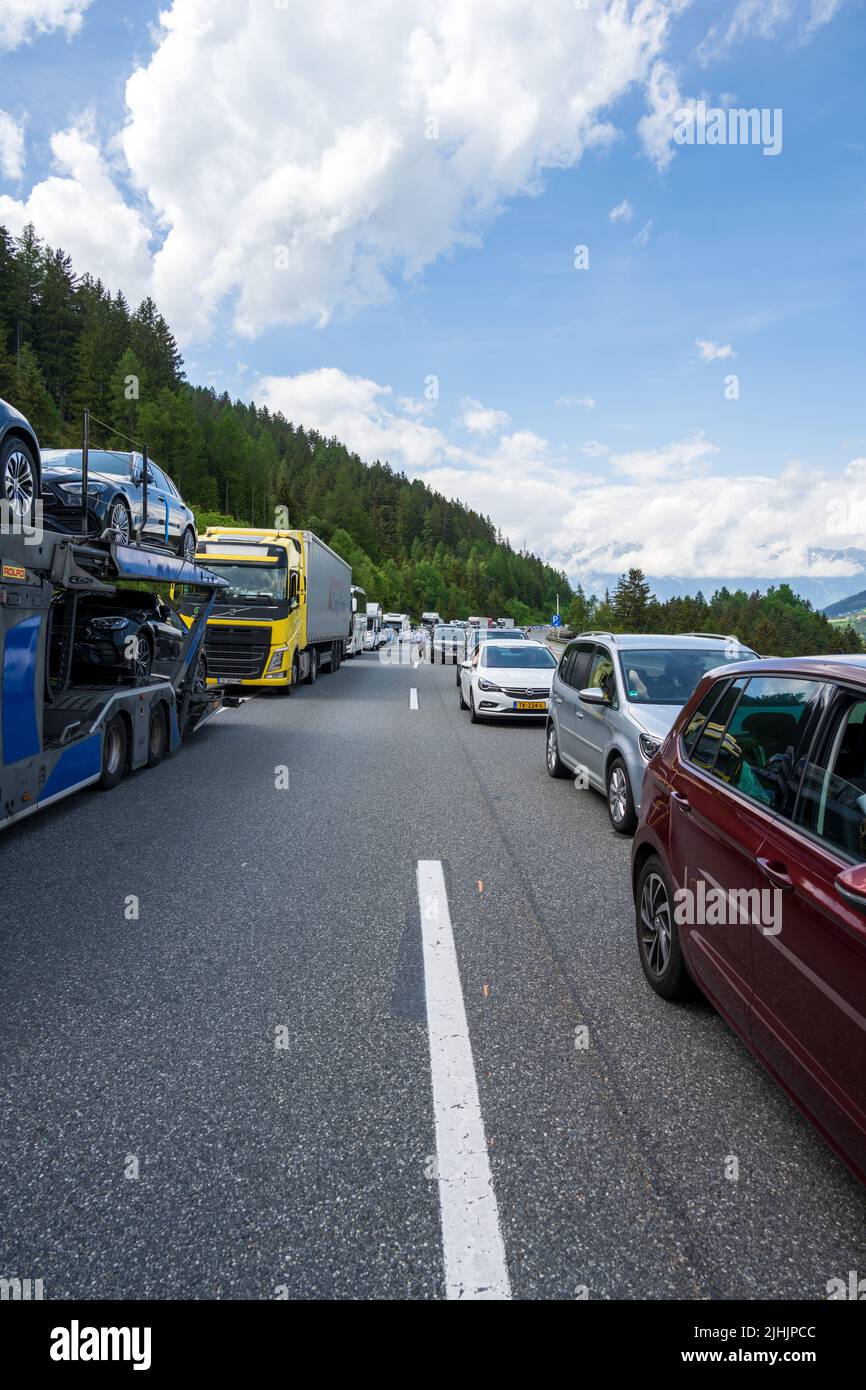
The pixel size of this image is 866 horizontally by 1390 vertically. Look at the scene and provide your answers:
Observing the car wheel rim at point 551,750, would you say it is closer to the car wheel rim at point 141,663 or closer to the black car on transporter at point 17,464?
the car wheel rim at point 141,663

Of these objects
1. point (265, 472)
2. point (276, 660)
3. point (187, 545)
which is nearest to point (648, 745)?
point (187, 545)

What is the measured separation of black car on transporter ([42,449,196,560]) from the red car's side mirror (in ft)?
22.2

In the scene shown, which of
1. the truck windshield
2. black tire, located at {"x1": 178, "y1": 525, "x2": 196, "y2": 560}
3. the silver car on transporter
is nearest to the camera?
the silver car on transporter

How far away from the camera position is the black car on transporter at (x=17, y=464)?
5.89m

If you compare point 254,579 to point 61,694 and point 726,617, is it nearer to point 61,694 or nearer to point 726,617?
point 61,694

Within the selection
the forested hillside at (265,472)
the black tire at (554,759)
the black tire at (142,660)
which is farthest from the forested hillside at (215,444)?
the black tire at (554,759)

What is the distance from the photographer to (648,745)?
267 inches

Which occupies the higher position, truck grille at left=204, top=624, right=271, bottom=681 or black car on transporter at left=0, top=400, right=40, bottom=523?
black car on transporter at left=0, top=400, right=40, bottom=523

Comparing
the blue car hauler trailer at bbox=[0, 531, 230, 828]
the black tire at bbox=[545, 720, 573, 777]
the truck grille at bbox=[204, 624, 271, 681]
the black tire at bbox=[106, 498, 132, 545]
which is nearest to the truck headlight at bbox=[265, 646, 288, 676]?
the truck grille at bbox=[204, 624, 271, 681]

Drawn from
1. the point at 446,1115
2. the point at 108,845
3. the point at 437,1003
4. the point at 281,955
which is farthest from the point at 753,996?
the point at 108,845

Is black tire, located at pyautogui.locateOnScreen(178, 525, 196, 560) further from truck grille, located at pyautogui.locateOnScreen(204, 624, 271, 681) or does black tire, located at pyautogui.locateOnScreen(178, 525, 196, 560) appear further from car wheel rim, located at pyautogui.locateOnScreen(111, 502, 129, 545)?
truck grille, located at pyautogui.locateOnScreen(204, 624, 271, 681)

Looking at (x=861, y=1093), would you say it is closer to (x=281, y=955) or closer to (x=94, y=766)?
(x=281, y=955)

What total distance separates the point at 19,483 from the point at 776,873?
5807 millimetres

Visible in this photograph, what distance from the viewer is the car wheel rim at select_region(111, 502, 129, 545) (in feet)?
28.5
